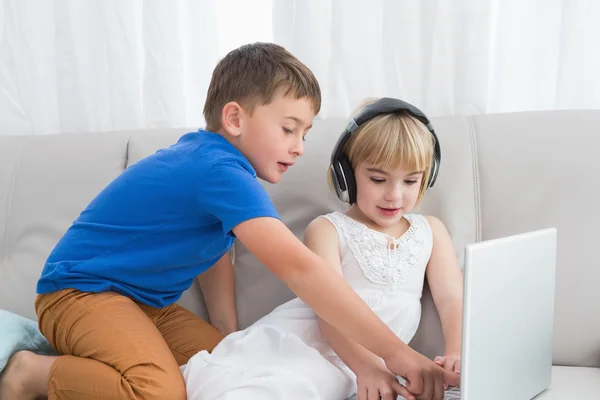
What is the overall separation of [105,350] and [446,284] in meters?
0.66

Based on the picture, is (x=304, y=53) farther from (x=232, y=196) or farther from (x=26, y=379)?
(x=26, y=379)

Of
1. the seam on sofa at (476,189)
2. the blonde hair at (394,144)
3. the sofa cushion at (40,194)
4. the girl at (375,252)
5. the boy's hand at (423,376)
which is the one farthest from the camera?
the sofa cushion at (40,194)

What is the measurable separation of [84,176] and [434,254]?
818 mm

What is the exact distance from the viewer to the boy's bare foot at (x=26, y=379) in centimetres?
131

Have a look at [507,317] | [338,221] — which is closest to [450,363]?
[507,317]

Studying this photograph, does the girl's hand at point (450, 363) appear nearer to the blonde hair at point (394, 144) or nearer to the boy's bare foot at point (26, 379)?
the blonde hair at point (394, 144)

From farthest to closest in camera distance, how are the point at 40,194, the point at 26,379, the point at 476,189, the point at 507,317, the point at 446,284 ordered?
1. the point at 40,194
2. the point at 476,189
3. the point at 446,284
4. the point at 26,379
5. the point at 507,317

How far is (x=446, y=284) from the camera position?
4.65ft

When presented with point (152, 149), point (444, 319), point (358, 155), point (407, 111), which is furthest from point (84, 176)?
point (444, 319)

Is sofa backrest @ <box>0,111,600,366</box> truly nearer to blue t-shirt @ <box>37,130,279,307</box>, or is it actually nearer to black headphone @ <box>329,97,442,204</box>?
black headphone @ <box>329,97,442,204</box>

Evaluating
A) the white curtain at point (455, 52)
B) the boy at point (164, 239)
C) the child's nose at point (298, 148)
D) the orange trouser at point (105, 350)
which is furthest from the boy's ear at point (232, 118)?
the white curtain at point (455, 52)

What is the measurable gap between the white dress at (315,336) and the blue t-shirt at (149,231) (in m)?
0.18

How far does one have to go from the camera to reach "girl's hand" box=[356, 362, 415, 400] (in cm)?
114

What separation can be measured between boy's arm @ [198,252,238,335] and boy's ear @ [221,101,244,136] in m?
0.31
